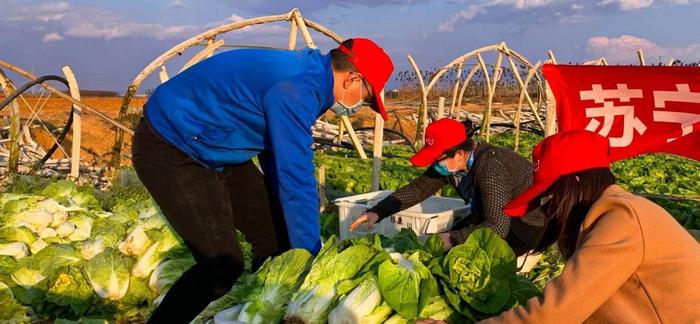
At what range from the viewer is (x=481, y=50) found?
1312 cm

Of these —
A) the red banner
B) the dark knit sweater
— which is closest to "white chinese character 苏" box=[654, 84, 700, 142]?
the red banner

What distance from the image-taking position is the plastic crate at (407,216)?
16.8ft

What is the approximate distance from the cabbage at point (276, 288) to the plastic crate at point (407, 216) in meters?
2.11

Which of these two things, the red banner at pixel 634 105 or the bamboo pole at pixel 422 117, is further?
the bamboo pole at pixel 422 117

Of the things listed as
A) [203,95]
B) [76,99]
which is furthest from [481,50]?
[203,95]

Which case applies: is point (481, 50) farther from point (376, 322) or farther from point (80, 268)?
point (376, 322)

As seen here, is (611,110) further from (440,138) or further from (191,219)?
(191,219)

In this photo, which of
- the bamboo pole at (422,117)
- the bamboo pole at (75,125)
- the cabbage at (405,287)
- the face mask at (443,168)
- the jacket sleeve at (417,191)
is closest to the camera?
the cabbage at (405,287)

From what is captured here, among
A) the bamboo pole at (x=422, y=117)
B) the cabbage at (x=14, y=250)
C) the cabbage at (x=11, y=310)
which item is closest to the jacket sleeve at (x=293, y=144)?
the cabbage at (x=11, y=310)

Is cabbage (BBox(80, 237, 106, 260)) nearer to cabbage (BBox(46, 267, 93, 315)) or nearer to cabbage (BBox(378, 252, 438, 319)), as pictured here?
cabbage (BBox(46, 267, 93, 315))

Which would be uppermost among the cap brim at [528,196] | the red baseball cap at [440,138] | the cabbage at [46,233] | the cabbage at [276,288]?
the cap brim at [528,196]

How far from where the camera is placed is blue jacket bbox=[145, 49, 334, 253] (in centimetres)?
296

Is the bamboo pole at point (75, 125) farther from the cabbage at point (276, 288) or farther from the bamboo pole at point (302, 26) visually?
the cabbage at point (276, 288)

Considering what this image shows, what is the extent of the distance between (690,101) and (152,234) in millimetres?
3499
